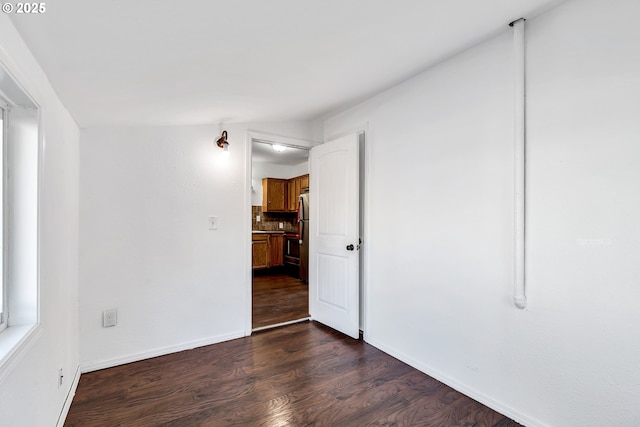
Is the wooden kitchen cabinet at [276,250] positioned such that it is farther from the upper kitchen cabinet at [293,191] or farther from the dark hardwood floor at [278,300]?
the upper kitchen cabinet at [293,191]

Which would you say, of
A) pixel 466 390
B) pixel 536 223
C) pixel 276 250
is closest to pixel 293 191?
pixel 276 250

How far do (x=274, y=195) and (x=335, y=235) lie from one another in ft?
11.8

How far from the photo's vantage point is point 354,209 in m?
3.00

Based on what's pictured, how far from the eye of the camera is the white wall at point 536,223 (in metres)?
1.47

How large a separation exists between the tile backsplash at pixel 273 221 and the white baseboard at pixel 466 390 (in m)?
4.42

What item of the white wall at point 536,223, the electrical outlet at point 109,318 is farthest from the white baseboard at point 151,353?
the white wall at point 536,223

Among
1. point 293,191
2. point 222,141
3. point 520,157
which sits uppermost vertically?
point 222,141

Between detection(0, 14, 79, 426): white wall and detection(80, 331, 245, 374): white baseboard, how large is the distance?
0.17m

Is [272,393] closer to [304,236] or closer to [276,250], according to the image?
[304,236]

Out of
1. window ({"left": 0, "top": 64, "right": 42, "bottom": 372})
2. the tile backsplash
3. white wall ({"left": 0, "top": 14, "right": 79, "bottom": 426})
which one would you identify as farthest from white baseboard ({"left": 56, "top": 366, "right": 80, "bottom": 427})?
the tile backsplash

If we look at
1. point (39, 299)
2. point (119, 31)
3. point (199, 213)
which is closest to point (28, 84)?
point (119, 31)

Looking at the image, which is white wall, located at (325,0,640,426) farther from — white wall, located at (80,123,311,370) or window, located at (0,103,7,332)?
window, located at (0,103,7,332)

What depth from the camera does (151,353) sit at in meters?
2.63

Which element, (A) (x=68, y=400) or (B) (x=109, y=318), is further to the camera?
(B) (x=109, y=318)
